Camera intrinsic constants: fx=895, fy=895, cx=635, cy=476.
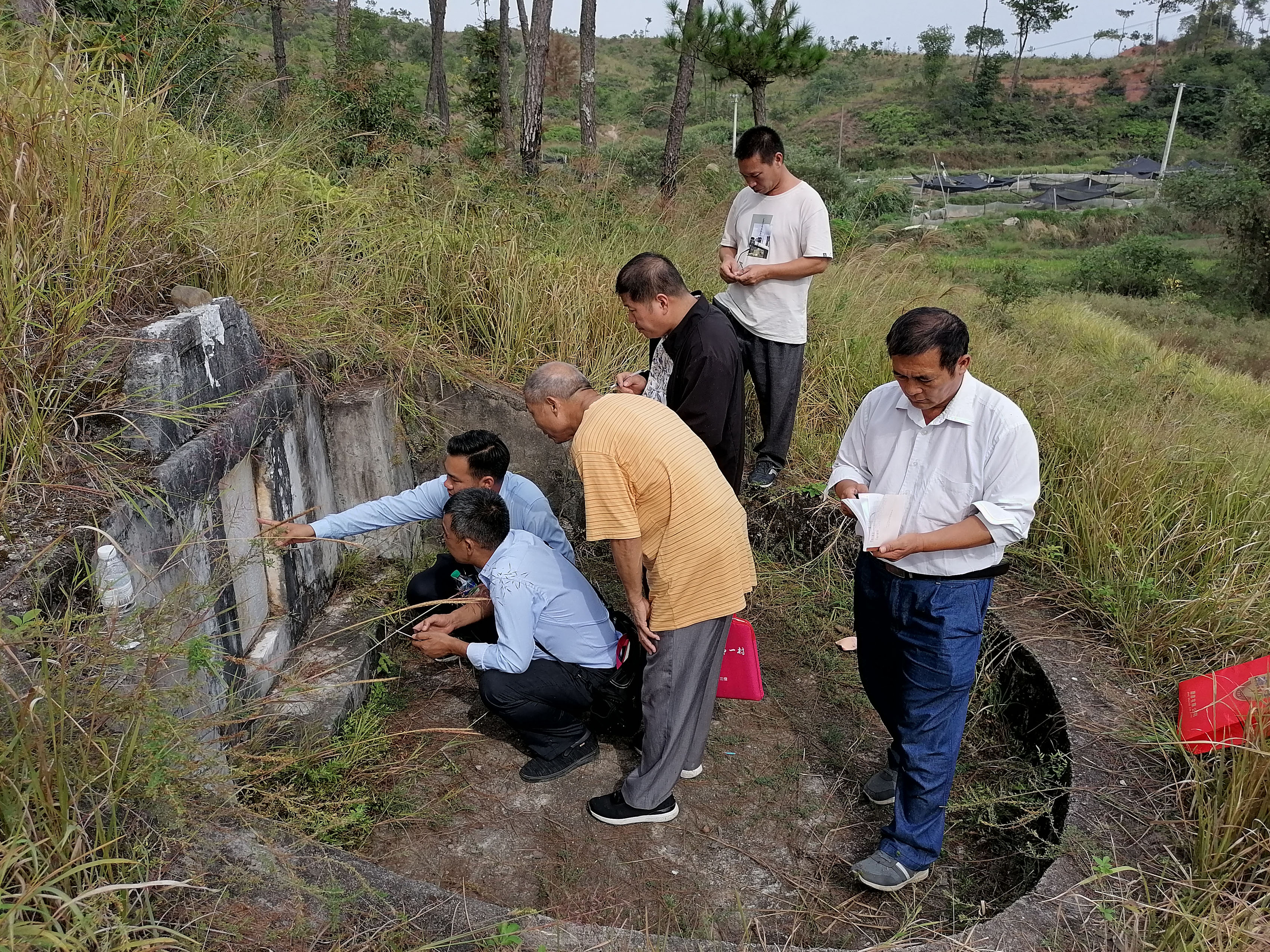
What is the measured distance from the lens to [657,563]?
2.83m

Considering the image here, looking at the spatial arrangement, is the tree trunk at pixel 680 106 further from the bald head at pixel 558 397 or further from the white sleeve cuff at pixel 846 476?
the white sleeve cuff at pixel 846 476

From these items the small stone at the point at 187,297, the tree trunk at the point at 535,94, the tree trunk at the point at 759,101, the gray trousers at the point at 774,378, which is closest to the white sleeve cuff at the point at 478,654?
the small stone at the point at 187,297

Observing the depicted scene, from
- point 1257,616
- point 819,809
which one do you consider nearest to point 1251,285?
point 1257,616

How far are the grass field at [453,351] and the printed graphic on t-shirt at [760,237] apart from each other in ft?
3.86

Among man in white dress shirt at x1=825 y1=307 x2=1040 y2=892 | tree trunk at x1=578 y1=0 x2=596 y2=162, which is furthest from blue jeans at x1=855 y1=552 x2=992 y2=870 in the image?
tree trunk at x1=578 y1=0 x2=596 y2=162

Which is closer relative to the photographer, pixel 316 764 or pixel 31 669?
pixel 31 669

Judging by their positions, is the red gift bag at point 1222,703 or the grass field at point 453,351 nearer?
the grass field at point 453,351

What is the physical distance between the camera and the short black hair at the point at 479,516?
306 cm

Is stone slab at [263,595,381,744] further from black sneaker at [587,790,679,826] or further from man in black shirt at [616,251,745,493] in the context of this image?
man in black shirt at [616,251,745,493]

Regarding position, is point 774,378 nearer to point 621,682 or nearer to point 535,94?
point 621,682

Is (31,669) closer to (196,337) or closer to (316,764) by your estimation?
(316,764)

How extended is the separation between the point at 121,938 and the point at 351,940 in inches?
18.2

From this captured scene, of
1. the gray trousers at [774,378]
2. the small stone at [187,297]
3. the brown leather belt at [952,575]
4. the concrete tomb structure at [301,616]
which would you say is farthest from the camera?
the gray trousers at [774,378]

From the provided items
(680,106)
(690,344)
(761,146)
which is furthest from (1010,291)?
(690,344)
